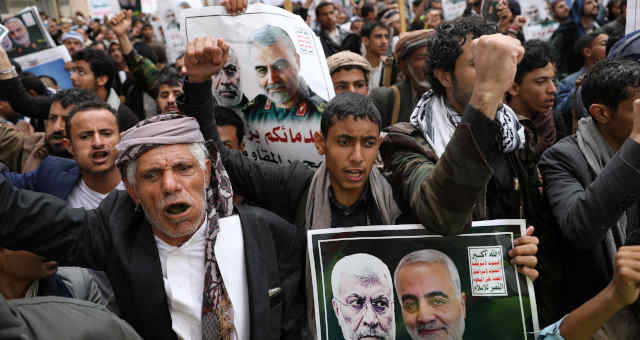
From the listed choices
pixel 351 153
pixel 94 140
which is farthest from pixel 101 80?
pixel 351 153

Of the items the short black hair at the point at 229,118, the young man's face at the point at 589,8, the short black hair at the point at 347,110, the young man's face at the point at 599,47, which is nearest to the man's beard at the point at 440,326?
the short black hair at the point at 347,110

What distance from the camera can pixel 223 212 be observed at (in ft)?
7.14

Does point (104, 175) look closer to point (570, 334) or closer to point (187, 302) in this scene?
point (187, 302)

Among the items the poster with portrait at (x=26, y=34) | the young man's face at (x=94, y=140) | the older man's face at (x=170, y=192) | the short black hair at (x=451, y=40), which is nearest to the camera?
the older man's face at (x=170, y=192)

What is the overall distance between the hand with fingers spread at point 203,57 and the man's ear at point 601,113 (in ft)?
5.60

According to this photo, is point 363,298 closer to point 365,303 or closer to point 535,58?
point 365,303

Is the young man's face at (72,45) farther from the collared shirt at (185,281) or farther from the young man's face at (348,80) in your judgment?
the collared shirt at (185,281)

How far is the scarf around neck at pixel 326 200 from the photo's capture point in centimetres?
221

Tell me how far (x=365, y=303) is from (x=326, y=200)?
490 mm

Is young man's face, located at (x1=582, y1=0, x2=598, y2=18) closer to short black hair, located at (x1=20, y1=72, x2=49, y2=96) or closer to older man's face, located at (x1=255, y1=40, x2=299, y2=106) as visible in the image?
older man's face, located at (x1=255, y1=40, x2=299, y2=106)

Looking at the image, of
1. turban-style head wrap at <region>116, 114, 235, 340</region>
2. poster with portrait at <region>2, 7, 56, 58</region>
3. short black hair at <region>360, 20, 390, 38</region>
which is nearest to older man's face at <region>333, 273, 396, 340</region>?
turban-style head wrap at <region>116, 114, 235, 340</region>

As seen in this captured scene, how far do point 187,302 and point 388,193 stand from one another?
93cm

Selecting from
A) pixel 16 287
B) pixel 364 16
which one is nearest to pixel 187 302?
pixel 16 287

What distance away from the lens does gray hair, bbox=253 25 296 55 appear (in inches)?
108
